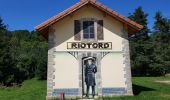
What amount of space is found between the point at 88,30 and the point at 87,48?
1125mm

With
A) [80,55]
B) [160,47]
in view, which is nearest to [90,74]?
[80,55]

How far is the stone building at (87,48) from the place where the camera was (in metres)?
14.6

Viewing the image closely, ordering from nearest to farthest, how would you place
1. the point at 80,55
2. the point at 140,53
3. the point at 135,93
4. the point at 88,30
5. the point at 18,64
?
the point at 80,55, the point at 88,30, the point at 135,93, the point at 18,64, the point at 140,53

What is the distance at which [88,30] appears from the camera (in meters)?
15.2

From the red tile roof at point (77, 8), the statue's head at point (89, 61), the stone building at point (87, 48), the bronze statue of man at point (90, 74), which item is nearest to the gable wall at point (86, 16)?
the stone building at point (87, 48)

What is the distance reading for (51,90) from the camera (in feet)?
47.4

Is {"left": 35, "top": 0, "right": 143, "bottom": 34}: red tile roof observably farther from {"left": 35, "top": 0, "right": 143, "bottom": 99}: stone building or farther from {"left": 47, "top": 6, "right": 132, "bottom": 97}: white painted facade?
{"left": 47, "top": 6, "right": 132, "bottom": 97}: white painted facade

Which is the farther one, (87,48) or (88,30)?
(88,30)

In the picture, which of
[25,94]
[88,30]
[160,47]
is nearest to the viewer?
[88,30]

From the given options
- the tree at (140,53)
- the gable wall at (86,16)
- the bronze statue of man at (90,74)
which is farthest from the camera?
the tree at (140,53)

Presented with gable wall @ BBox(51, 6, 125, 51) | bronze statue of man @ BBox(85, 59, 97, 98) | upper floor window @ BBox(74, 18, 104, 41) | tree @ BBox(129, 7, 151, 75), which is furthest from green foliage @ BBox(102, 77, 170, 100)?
tree @ BBox(129, 7, 151, 75)

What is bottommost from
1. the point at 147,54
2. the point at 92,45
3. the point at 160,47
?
the point at 92,45

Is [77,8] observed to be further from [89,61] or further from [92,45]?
[89,61]

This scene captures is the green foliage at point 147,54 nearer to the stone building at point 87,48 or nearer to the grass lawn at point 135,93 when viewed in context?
the grass lawn at point 135,93
